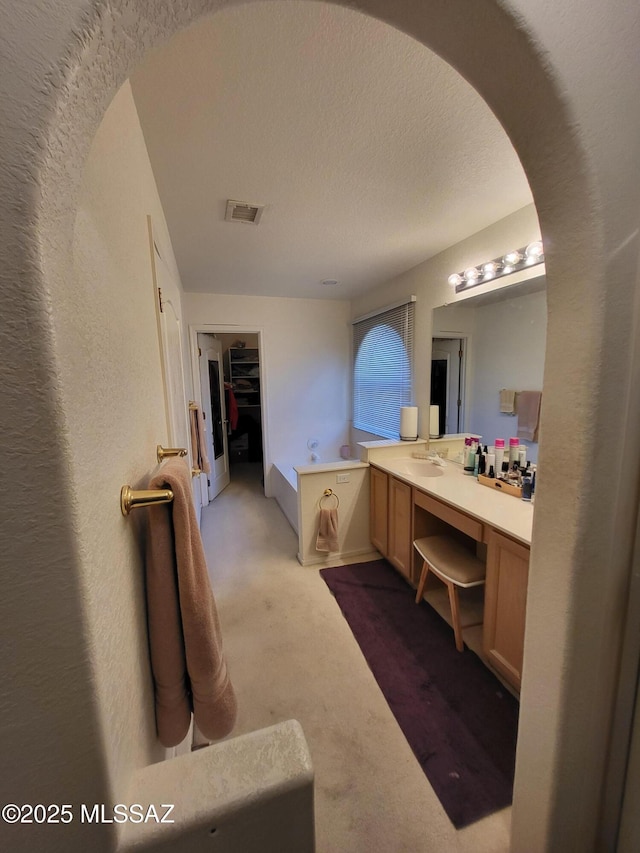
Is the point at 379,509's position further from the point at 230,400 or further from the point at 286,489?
the point at 230,400

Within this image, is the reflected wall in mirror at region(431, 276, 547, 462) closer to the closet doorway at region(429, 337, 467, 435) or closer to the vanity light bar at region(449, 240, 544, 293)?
the closet doorway at region(429, 337, 467, 435)

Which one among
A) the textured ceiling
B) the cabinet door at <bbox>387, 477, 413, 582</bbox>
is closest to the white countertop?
the cabinet door at <bbox>387, 477, 413, 582</bbox>

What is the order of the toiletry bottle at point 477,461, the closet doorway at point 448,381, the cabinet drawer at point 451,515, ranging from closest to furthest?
the cabinet drawer at point 451,515, the toiletry bottle at point 477,461, the closet doorway at point 448,381

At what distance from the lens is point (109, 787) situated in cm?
44

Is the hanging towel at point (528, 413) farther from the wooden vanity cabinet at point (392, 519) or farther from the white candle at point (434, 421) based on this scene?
the wooden vanity cabinet at point (392, 519)

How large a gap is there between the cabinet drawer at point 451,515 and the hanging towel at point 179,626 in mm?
1350

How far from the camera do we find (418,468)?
8.71ft

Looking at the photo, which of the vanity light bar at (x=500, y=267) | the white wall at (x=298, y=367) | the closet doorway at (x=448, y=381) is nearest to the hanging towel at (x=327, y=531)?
the closet doorway at (x=448, y=381)

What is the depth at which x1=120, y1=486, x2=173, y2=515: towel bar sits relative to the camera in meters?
0.64

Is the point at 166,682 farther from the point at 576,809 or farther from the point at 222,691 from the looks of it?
the point at 576,809

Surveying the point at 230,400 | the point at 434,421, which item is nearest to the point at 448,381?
the point at 434,421

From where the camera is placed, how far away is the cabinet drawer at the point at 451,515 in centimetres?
170

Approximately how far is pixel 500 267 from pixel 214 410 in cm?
336

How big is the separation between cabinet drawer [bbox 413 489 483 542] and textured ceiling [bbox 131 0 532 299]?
1.71 metres
